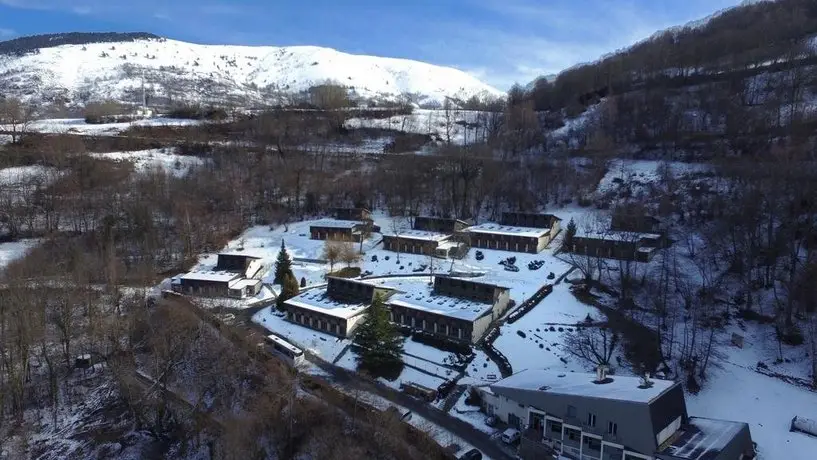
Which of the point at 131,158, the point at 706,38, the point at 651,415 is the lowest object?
the point at 651,415

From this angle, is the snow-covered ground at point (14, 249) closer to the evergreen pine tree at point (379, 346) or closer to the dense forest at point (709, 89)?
the evergreen pine tree at point (379, 346)

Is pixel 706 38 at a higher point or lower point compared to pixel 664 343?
higher

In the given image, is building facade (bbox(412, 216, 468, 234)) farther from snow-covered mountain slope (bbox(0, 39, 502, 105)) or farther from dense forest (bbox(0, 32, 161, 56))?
dense forest (bbox(0, 32, 161, 56))

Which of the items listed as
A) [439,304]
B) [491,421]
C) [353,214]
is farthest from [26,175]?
[491,421]

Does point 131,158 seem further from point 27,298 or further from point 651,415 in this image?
point 651,415

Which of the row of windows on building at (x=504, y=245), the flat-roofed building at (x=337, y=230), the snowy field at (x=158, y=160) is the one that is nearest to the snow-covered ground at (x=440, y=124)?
the snowy field at (x=158, y=160)

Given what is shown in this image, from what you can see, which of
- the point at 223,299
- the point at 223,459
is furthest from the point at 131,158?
the point at 223,459
